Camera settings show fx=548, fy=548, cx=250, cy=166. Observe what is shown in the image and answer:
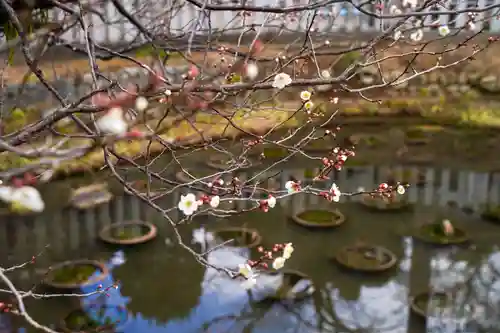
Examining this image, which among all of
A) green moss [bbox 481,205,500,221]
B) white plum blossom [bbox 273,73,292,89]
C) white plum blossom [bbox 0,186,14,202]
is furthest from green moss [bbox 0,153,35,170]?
green moss [bbox 481,205,500,221]

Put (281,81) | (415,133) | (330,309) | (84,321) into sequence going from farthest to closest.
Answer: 1. (415,133)
2. (330,309)
3. (84,321)
4. (281,81)

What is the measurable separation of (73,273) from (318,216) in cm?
201

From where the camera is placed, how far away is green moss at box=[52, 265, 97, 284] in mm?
3543

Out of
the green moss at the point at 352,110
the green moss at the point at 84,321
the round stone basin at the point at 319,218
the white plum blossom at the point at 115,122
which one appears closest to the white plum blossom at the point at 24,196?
the white plum blossom at the point at 115,122

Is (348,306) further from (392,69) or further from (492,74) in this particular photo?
(492,74)

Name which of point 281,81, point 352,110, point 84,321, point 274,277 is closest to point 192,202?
point 281,81

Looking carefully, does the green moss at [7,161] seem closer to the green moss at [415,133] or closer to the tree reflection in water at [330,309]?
the tree reflection in water at [330,309]

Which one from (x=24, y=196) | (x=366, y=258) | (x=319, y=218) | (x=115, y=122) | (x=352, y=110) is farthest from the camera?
(x=352, y=110)

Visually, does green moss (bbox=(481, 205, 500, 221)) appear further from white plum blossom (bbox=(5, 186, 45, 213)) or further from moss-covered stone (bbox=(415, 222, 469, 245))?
white plum blossom (bbox=(5, 186, 45, 213))

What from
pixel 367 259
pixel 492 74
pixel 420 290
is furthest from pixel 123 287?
pixel 492 74

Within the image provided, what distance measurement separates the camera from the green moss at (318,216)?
4531 mm

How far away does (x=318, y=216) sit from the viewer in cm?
459

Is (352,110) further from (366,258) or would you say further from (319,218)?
(366,258)

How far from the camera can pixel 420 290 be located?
3.57m
